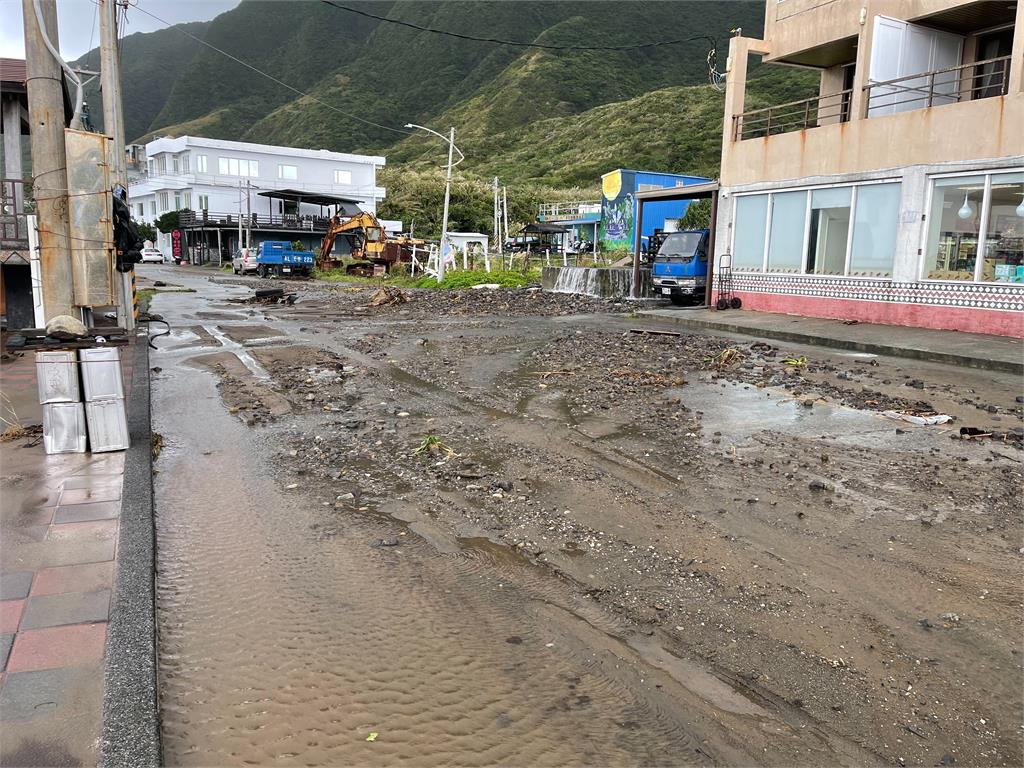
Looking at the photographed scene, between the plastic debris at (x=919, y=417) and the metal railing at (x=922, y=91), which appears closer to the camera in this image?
the plastic debris at (x=919, y=417)

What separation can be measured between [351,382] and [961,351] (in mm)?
10082

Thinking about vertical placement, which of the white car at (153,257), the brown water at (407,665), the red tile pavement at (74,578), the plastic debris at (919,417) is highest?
the white car at (153,257)

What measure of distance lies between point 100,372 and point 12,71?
35.2 ft

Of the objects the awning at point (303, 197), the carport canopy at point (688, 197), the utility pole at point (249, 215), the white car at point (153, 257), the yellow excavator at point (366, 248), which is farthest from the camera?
the white car at point (153, 257)

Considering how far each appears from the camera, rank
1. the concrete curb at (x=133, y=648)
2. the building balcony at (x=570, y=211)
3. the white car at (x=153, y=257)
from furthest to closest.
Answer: the white car at (x=153, y=257)
the building balcony at (x=570, y=211)
the concrete curb at (x=133, y=648)

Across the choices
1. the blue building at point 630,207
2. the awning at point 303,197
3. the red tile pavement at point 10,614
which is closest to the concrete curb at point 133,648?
the red tile pavement at point 10,614

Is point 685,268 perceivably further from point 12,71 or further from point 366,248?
point 366,248

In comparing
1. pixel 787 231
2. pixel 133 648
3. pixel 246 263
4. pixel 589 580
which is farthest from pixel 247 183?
pixel 133 648

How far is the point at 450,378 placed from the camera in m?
10.9

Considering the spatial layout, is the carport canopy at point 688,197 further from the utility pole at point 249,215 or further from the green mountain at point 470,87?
the green mountain at point 470,87

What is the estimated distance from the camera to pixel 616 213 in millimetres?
37344

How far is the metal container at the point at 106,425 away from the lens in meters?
6.69

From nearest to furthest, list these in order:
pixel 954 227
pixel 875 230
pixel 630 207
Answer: pixel 954 227 → pixel 875 230 → pixel 630 207

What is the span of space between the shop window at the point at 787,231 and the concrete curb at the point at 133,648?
17.6m
